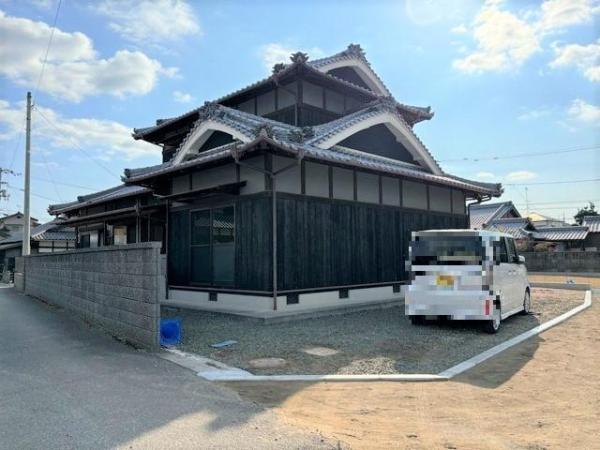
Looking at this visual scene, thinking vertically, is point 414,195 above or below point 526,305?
above

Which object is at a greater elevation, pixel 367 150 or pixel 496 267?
pixel 367 150

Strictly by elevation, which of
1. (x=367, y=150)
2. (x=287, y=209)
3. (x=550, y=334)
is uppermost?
(x=367, y=150)

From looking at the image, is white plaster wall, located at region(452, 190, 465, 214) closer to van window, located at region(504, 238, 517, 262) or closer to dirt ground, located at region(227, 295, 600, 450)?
van window, located at region(504, 238, 517, 262)

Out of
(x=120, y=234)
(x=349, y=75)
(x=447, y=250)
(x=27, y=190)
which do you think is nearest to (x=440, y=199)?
(x=349, y=75)

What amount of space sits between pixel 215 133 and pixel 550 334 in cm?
901

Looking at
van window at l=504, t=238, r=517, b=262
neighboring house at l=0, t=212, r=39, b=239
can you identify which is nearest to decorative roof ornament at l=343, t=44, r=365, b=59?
van window at l=504, t=238, r=517, b=262

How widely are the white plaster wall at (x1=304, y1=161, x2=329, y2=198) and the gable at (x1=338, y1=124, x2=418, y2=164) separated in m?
1.42

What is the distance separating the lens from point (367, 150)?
12.9m

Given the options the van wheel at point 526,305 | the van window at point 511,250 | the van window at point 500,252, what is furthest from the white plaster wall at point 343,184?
the van wheel at point 526,305

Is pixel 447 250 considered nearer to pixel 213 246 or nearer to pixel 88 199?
pixel 213 246

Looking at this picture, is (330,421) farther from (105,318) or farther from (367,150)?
(367,150)

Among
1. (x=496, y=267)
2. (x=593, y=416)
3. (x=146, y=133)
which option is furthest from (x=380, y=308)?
(x=146, y=133)

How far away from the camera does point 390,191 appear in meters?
12.6

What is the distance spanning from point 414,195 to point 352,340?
23.3 feet
